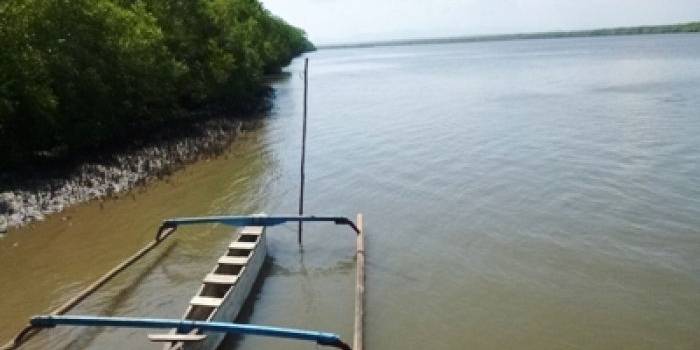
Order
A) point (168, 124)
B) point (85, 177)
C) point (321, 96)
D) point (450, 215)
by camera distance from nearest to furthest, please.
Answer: point (450, 215), point (85, 177), point (168, 124), point (321, 96)

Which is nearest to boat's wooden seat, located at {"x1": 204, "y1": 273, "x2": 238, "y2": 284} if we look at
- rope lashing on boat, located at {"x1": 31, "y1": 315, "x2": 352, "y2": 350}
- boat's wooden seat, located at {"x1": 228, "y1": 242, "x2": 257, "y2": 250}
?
boat's wooden seat, located at {"x1": 228, "y1": 242, "x2": 257, "y2": 250}

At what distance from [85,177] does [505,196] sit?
16.9 meters

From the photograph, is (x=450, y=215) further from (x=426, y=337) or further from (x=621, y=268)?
(x=426, y=337)

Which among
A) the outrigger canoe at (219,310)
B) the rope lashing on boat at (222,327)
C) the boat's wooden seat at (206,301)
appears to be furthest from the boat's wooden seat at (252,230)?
the rope lashing on boat at (222,327)

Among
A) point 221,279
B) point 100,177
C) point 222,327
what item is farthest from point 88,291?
point 100,177

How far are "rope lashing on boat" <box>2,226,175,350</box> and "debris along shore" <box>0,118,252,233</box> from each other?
17.7ft

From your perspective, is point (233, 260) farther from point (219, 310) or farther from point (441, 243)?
point (441, 243)

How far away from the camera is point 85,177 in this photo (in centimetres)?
2361

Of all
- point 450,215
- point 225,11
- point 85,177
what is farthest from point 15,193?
point 225,11

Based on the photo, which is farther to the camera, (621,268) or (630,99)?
(630,99)

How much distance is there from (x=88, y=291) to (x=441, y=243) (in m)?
9.80

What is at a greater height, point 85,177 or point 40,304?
point 85,177

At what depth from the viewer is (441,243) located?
1738 cm

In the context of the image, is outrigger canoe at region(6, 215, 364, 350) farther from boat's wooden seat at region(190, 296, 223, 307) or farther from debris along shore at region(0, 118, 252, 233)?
debris along shore at region(0, 118, 252, 233)
